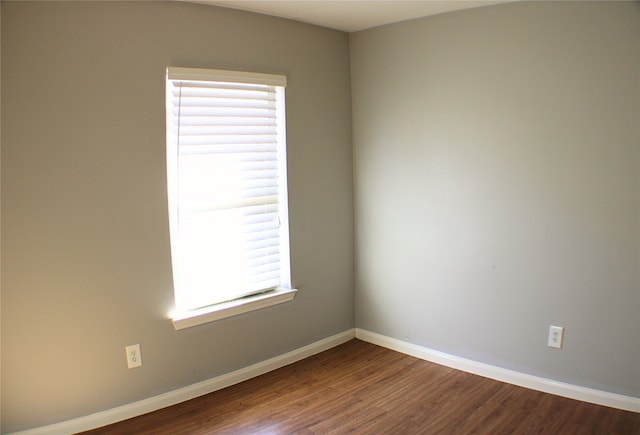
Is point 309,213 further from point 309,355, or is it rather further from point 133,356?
point 133,356

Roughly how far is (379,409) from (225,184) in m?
1.62

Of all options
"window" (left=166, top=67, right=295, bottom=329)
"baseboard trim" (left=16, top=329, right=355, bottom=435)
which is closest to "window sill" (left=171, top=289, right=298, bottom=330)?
"window" (left=166, top=67, right=295, bottom=329)

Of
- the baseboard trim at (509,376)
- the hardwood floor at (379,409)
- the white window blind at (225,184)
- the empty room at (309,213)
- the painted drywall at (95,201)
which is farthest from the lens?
the white window blind at (225,184)

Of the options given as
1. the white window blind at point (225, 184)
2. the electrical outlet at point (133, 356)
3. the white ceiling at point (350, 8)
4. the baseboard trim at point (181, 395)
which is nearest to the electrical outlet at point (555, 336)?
the baseboard trim at point (181, 395)

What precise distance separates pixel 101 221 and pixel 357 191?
184 centimetres

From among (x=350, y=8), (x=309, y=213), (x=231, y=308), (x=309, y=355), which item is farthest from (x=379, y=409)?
(x=350, y=8)

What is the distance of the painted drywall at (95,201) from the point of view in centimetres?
223

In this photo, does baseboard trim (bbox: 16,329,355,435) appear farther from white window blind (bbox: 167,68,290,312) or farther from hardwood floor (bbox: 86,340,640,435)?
white window blind (bbox: 167,68,290,312)

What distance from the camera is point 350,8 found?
9.21ft

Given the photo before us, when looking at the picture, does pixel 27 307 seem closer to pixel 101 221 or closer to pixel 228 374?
pixel 101 221

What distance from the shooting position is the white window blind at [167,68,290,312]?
267 centimetres

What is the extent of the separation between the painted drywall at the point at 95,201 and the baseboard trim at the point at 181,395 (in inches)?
1.6

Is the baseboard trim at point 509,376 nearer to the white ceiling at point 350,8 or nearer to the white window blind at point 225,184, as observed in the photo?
the white window blind at point 225,184

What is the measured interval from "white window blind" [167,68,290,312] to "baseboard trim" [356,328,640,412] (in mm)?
995
